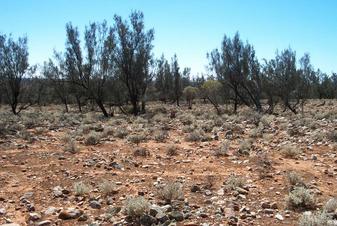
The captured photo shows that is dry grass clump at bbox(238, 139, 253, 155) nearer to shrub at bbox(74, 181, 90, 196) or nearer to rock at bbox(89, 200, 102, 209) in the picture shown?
shrub at bbox(74, 181, 90, 196)

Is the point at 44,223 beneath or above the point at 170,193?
beneath

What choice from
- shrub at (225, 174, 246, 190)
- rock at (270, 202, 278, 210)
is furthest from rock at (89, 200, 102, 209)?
rock at (270, 202, 278, 210)

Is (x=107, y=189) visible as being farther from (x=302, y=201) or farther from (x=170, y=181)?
(x=302, y=201)

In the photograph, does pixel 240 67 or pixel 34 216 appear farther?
pixel 240 67

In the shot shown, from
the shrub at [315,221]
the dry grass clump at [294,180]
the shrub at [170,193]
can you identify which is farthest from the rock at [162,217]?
the dry grass clump at [294,180]

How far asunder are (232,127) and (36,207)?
522 inches

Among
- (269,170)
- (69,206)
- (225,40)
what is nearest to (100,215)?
(69,206)

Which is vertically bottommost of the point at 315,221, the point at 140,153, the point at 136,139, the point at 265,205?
the point at 265,205

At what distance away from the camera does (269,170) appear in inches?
415

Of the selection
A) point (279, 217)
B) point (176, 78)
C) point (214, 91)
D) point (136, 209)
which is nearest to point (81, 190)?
point (136, 209)

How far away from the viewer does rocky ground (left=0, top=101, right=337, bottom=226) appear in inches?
281

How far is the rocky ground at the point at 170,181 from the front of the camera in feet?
23.4

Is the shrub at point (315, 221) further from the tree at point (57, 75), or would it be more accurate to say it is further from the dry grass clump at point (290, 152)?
the tree at point (57, 75)

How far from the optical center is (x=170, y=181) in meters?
9.51
